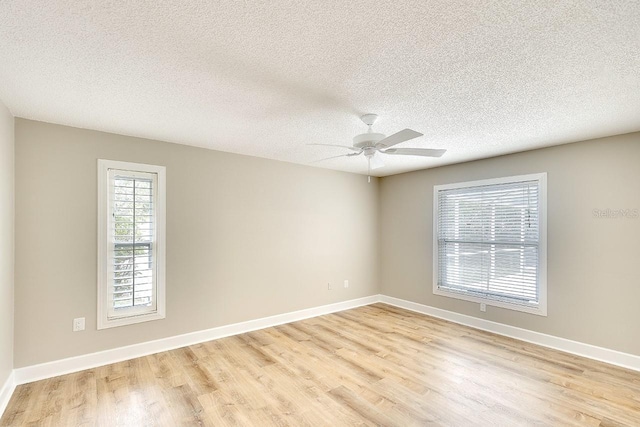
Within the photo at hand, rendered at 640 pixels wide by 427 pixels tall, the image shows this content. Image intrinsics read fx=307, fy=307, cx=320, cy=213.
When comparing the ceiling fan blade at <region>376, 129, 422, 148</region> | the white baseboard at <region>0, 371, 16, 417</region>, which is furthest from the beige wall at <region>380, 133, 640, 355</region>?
the white baseboard at <region>0, 371, 16, 417</region>

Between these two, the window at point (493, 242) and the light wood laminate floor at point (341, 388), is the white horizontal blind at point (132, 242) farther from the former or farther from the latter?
the window at point (493, 242)

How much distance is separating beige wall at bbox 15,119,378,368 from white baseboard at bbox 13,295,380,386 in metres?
0.07

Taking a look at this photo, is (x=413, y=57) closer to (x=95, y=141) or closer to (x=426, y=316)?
(x=95, y=141)

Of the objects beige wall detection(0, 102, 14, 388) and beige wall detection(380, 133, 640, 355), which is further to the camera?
beige wall detection(380, 133, 640, 355)

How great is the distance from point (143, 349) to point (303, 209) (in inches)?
106

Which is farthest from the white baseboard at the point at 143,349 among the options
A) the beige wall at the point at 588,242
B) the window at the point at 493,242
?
the beige wall at the point at 588,242

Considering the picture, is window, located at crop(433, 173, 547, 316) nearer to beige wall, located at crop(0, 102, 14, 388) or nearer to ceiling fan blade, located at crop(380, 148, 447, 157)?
ceiling fan blade, located at crop(380, 148, 447, 157)

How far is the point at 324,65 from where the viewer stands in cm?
188

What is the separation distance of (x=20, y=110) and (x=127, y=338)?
92.9 inches

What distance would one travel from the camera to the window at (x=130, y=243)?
315cm

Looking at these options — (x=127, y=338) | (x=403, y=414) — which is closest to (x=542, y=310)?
(x=403, y=414)

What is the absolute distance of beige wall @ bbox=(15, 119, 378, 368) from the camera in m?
2.85

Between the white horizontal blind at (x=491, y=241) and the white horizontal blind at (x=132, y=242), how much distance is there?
404cm

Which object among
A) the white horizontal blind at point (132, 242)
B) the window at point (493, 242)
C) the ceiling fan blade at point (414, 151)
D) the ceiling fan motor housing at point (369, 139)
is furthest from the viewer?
the window at point (493, 242)
